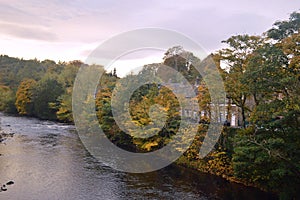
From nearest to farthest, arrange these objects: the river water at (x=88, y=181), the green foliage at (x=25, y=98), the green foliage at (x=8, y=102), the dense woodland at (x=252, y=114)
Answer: the dense woodland at (x=252, y=114) → the river water at (x=88, y=181) → the green foliage at (x=25, y=98) → the green foliage at (x=8, y=102)

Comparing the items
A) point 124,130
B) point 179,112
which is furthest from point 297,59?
point 124,130

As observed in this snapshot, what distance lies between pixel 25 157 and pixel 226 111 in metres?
14.0

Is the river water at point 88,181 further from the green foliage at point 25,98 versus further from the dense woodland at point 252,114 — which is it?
the green foliage at point 25,98

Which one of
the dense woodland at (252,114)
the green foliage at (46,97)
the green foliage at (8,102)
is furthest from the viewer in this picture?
the green foliage at (8,102)

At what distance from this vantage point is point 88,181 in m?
16.1

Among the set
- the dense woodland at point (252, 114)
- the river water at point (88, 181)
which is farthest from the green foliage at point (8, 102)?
the river water at point (88, 181)

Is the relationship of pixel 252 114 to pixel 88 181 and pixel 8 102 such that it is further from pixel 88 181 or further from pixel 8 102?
pixel 8 102

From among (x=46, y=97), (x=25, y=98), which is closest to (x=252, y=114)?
(x=46, y=97)

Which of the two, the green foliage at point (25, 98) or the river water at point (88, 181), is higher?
the green foliage at point (25, 98)

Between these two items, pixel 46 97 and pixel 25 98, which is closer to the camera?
pixel 46 97

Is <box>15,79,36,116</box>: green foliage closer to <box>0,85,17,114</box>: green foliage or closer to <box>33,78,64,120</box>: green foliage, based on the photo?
<box>33,78,64,120</box>: green foliage

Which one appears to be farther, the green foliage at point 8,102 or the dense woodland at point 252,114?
the green foliage at point 8,102

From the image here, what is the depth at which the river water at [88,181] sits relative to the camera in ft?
46.7

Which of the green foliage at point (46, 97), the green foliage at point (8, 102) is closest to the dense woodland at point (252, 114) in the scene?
the green foliage at point (46, 97)
